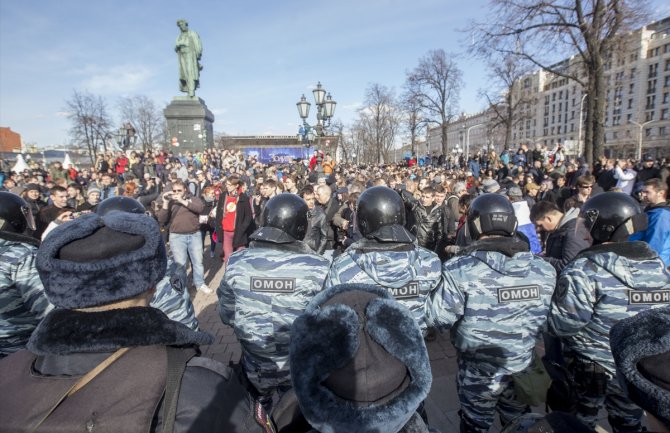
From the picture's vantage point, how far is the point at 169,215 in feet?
22.0

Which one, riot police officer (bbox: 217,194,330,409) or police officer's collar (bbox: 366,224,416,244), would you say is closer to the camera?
riot police officer (bbox: 217,194,330,409)

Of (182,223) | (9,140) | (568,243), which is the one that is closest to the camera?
(568,243)

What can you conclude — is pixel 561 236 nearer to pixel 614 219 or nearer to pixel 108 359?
pixel 614 219

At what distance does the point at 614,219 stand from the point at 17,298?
14.9 ft

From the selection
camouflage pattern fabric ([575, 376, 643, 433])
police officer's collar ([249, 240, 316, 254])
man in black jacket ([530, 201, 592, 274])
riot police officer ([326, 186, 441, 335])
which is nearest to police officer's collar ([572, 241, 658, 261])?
man in black jacket ([530, 201, 592, 274])

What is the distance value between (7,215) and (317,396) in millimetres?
3682

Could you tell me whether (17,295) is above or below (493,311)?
above

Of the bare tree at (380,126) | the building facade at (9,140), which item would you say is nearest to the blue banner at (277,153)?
the bare tree at (380,126)

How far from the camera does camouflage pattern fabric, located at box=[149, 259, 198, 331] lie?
2676 millimetres

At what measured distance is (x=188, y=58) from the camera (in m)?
20.5

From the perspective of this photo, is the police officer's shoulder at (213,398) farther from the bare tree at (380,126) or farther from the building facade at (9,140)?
the building facade at (9,140)

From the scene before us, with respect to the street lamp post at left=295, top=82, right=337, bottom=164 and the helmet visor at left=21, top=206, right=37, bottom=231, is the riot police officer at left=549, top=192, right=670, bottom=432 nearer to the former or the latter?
the helmet visor at left=21, top=206, right=37, bottom=231

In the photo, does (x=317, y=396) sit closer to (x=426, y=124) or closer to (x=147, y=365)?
(x=147, y=365)

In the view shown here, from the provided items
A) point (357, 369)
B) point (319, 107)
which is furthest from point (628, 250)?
point (319, 107)
